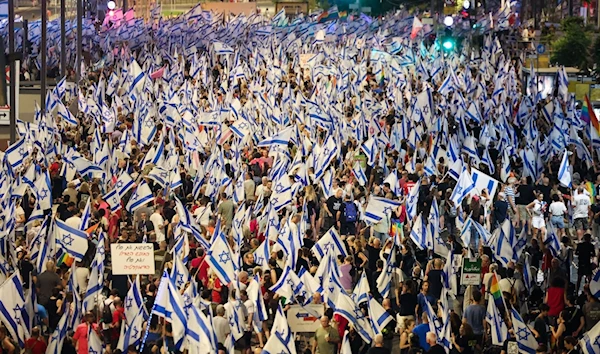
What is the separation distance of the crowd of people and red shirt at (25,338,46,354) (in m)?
0.02

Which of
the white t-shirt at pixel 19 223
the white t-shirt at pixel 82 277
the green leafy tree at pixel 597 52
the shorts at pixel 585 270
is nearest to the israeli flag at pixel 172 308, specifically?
the white t-shirt at pixel 82 277

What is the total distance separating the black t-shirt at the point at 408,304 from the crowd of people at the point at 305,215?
2 centimetres

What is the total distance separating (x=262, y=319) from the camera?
57.2 feet

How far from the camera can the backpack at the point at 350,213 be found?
24250 millimetres

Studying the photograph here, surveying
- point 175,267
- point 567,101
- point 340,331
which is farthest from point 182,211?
point 567,101

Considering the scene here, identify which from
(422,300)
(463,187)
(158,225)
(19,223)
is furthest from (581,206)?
(19,223)

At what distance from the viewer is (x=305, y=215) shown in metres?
23.8

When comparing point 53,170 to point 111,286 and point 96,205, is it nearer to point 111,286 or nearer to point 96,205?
point 96,205

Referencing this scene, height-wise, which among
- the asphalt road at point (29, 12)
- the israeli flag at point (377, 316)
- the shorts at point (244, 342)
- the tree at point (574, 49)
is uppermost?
the tree at point (574, 49)

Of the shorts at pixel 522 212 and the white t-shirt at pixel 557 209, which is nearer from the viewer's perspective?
the white t-shirt at pixel 557 209

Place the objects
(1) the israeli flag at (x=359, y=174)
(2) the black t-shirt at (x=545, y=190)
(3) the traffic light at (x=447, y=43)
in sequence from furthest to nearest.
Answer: (3) the traffic light at (x=447, y=43)
(1) the israeli flag at (x=359, y=174)
(2) the black t-shirt at (x=545, y=190)

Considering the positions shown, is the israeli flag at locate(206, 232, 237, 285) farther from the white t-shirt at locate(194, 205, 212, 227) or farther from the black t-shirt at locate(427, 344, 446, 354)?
the white t-shirt at locate(194, 205, 212, 227)

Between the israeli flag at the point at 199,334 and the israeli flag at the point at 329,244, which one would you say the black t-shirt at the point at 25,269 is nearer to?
the israeli flag at the point at 329,244

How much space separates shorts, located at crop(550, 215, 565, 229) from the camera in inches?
930
